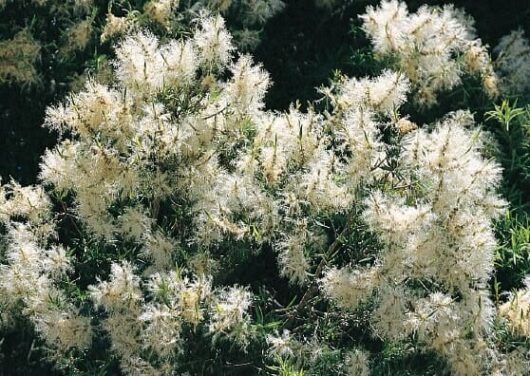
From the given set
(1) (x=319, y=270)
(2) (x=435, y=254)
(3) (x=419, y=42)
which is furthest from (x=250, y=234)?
(3) (x=419, y=42)

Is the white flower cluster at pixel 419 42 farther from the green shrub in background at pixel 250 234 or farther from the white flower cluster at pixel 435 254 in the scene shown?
the white flower cluster at pixel 435 254

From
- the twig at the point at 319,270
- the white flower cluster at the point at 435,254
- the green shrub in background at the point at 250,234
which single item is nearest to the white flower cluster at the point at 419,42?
the green shrub in background at the point at 250,234

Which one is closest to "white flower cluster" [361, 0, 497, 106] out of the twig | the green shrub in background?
the green shrub in background

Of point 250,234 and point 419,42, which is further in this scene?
point 419,42

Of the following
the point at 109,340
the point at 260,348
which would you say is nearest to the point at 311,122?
the point at 260,348

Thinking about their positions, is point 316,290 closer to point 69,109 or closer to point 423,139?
point 423,139

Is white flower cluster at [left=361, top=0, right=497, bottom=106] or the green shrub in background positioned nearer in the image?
the green shrub in background

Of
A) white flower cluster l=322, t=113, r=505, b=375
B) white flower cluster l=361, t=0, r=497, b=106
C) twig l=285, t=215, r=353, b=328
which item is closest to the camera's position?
white flower cluster l=322, t=113, r=505, b=375

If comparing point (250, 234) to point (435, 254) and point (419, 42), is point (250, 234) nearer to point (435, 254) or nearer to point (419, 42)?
point (435, 254)

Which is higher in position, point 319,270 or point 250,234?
point 250,234

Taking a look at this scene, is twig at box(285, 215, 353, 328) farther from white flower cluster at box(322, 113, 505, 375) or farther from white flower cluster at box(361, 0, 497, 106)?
white flower cluster at box(361, 0, 497, 106)

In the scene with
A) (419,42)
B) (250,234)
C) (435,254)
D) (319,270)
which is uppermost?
(419,42)
